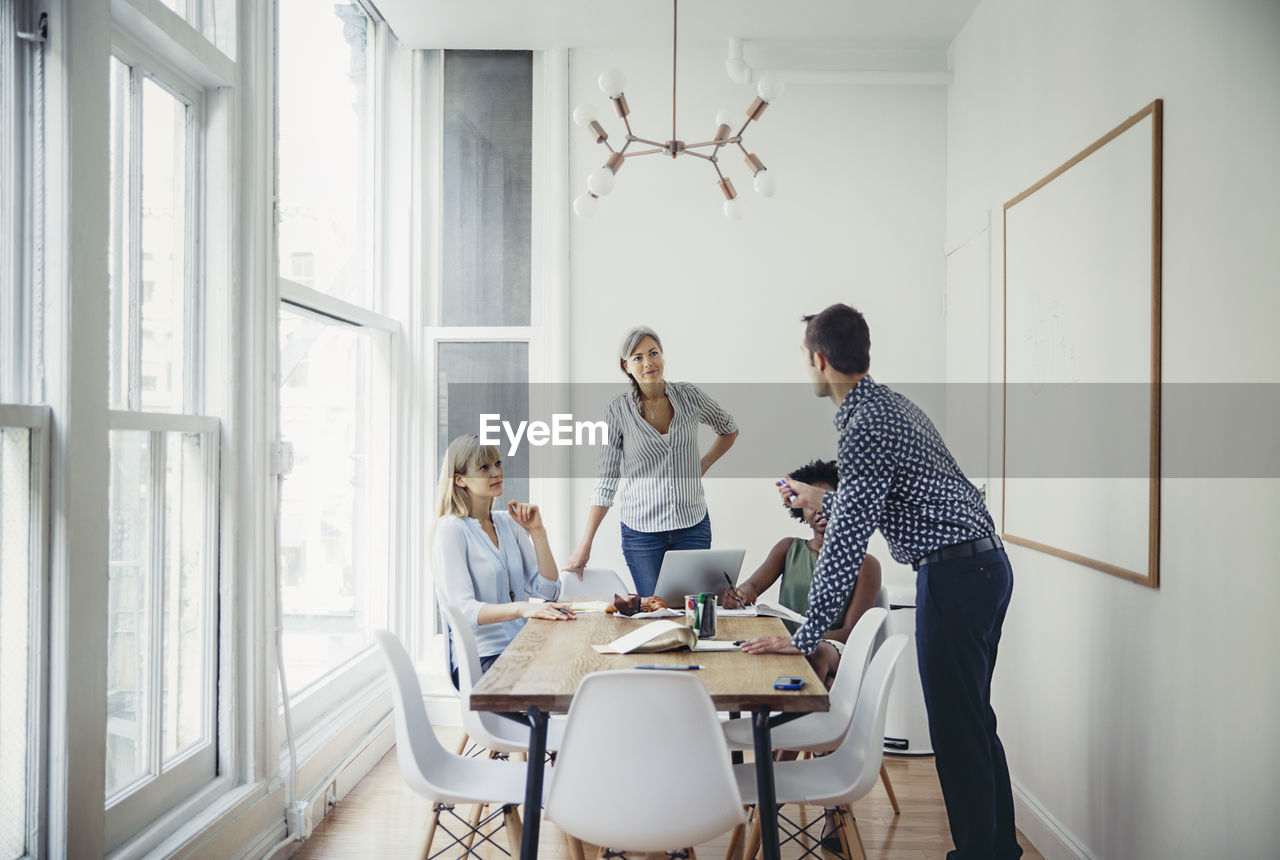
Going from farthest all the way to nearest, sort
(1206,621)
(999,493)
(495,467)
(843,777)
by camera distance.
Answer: (999,493) < (495,467) < (843,777) < (1206,621)

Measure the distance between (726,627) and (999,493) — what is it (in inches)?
61.3

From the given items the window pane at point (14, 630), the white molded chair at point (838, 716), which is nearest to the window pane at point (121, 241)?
the window pane at point (14, 630)

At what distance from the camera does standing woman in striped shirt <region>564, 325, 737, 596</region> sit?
3764 mm

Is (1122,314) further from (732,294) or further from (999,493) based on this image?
(732,294)

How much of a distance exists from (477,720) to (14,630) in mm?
1241

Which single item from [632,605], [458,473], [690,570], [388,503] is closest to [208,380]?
[458,473]

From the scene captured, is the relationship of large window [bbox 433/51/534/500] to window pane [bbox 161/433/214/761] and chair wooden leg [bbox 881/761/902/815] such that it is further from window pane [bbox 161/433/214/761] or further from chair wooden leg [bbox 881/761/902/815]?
chair wooden leg [bbox 881/761/902/815]

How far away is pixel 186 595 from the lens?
8.75 feet

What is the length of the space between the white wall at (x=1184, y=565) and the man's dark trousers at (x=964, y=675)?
44 centimetres

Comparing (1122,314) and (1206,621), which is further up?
(1122,314)

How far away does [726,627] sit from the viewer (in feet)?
9.39

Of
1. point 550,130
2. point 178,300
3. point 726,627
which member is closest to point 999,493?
point 726,627
